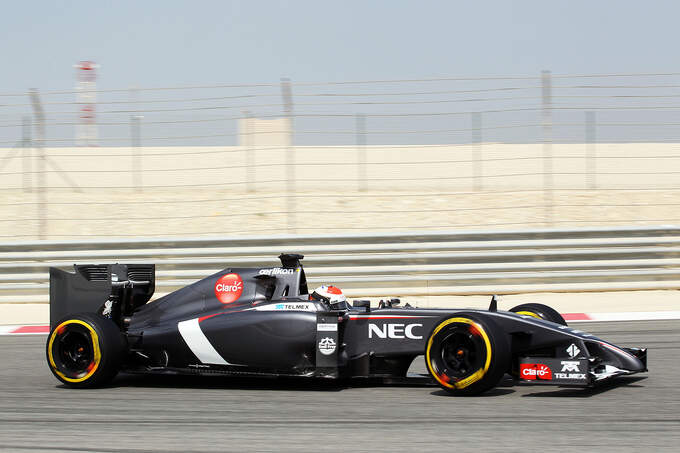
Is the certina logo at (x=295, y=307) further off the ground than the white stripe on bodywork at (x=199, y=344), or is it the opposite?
the certina logo at (x=295, y=307)

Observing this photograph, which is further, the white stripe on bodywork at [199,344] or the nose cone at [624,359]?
the white stripe on bodywork at [199,344]

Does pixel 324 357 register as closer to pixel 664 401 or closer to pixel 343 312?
pixel 343 312

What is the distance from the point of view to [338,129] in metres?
12.2

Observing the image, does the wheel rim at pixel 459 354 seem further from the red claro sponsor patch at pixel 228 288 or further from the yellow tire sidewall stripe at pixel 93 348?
the yellow tire sidewall stripe at pixel 93 348

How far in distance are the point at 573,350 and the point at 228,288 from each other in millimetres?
2552

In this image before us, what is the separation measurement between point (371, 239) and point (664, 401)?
19.9 feet

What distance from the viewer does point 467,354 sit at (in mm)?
6023

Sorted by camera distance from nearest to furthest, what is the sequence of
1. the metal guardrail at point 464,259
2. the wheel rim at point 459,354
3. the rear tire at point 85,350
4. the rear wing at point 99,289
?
1. the wheel rim at point 459,354
2. the rear tire at point 85,350
3. the rear wing at point 99,289
4. the metal guardrail at point 464,259

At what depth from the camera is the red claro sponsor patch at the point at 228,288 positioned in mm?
6973

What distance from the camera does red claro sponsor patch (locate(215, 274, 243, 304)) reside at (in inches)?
275

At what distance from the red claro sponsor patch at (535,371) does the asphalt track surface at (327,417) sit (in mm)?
141

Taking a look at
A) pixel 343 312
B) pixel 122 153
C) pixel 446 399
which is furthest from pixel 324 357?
pixel 122 153

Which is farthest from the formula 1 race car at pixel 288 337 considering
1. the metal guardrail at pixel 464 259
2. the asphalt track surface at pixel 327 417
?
the metal guardrail at pixel 464 259

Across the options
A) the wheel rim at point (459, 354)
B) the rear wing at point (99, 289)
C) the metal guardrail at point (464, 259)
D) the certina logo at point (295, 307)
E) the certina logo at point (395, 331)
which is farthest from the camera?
the metal guardrail at point (464, 259)
